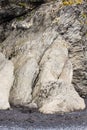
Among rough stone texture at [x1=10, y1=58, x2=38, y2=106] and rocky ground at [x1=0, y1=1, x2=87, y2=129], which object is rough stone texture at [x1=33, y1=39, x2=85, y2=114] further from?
rough stone texture at [x1=10, y1=58, x2=38, y2=106]

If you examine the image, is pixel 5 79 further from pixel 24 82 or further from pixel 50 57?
pixel 50 57

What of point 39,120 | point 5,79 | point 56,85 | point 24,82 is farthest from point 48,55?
point 39,120

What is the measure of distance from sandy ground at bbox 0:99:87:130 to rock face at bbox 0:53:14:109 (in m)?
1.31

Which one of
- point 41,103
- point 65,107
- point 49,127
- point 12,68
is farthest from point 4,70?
point 49,127

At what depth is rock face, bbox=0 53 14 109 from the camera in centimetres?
2488

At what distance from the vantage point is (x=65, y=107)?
24.7 metres

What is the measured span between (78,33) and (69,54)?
201 cm

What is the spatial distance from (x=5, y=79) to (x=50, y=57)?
422 centimetres

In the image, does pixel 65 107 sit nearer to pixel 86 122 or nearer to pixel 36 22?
pixel 86 122

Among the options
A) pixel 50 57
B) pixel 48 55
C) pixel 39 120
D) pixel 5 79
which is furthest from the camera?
pixel 48 55

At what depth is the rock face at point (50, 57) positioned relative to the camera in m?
25.6

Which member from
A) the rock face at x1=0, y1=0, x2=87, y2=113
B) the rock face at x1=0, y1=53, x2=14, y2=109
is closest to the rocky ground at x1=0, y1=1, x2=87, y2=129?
the rock face at x1=0, y1=0, x2=87, y2=113

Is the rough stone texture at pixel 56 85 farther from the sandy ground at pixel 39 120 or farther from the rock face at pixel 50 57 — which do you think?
the sandy ground at pixel 39 120

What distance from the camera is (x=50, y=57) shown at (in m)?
27.9
